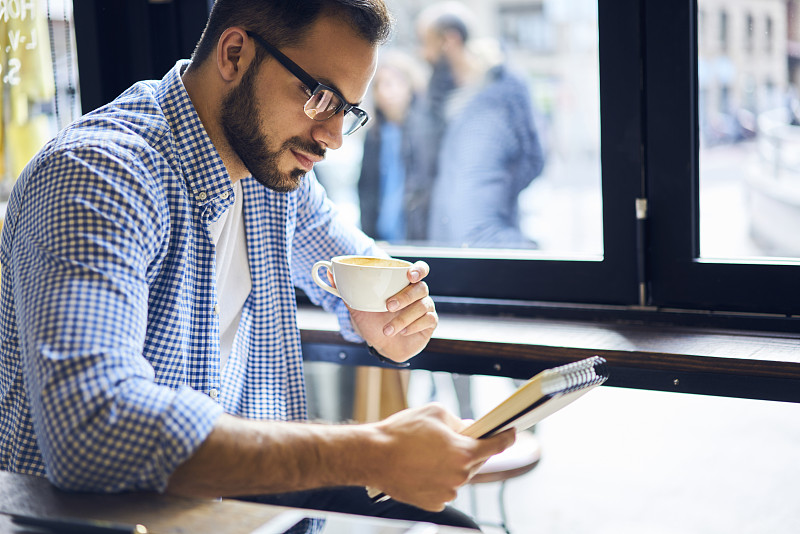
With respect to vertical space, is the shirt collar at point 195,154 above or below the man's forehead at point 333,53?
below

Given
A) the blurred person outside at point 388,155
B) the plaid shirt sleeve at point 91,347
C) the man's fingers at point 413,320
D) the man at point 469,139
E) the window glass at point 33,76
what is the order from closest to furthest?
1. the plaid shirt sleeve at point 91,347
2. the man's fingers at point 413,320
3. the window glass at point 33,76
4. the man at point 469,139
5. the blurred person outside at point 388,155

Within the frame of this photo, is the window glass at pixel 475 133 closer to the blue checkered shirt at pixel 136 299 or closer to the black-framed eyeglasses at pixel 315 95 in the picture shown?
the blue checkered shirt at pixel 136 299

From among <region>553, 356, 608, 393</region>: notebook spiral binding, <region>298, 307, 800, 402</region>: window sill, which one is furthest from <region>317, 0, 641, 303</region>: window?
<region>553, 356, 608, 393</region>: notebook spiral binding

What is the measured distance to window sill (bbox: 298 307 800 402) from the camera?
120 centimetres

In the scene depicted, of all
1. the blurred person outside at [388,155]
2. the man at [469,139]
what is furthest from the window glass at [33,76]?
the blurred person outside at [388,155]

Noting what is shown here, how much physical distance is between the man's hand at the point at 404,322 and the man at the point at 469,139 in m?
1.23

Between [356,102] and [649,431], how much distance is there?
1975mm

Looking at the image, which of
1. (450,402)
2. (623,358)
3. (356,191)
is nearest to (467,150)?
(356,191)

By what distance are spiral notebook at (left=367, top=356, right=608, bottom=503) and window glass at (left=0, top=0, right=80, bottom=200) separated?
1.42 m

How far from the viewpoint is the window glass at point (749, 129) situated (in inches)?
57.4

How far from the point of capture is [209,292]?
1134 millimetres

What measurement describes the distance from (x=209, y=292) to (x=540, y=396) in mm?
567

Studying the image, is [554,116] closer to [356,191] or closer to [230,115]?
[356,191]

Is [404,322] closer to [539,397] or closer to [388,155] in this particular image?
[539,397]
